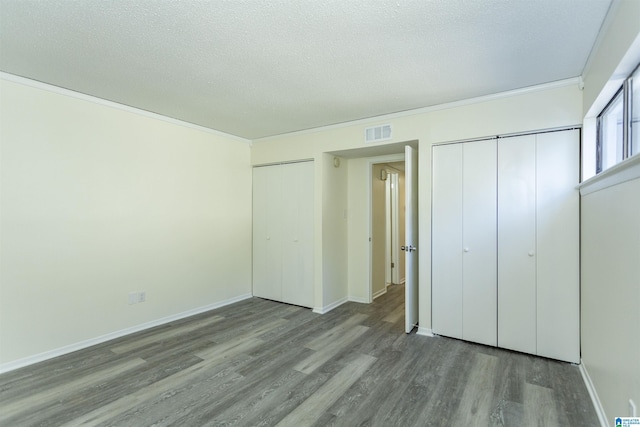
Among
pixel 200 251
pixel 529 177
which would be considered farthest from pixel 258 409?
pixel 529 177

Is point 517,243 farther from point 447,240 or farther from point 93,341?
point 93,341

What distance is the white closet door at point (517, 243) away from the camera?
111 inches

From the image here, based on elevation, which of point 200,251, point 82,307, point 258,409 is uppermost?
point 200,251

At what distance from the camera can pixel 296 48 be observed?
2184 mm

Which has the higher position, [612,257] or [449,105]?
[449,105]

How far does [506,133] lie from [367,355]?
2.51 m

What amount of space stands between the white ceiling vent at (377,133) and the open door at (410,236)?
0.36 metres

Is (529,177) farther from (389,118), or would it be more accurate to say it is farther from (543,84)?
(389,118)

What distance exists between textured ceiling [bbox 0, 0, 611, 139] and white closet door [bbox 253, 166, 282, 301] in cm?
159

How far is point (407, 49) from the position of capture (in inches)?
86.6

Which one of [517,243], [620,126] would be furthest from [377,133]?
[620,126]

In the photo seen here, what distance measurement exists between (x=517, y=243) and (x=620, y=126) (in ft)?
3.98

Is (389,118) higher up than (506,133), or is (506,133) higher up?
(389,118)

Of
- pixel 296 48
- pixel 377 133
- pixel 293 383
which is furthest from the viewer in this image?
pixel 377 133
